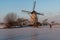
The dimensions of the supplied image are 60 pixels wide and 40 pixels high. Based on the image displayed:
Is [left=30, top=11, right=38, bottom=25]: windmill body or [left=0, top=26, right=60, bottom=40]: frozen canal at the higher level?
[left=30, top=11, right=38, bottom=25]: windmill body

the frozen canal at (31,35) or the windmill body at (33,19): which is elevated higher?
the windmill body at (33,19)

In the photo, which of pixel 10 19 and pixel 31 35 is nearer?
pixel 31 35

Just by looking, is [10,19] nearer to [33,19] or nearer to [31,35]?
[33,19]

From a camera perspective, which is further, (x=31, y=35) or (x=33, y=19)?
(x=33, y=19)

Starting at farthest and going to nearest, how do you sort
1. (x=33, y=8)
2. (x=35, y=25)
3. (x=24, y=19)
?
(x=24, y=19), (x=33, y=8), (x=35, y=25)

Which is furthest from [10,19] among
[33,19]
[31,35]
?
[31,35]

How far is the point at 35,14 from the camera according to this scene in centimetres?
3128

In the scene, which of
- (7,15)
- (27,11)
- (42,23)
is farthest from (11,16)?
(42,23)

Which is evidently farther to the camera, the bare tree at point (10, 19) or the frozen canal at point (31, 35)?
the bare tree at point (10, 19)

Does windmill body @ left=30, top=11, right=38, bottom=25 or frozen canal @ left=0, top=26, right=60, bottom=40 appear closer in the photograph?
frozen canal @ left=0, top=26, right=60, bottom=40

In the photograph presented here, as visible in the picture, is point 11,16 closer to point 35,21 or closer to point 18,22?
point 18,22

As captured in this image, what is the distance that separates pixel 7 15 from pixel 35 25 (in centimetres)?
797

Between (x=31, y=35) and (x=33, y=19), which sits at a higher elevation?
(x=33, y=19)

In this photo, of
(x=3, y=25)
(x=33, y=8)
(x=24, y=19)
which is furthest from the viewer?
(x=24, y=19)
